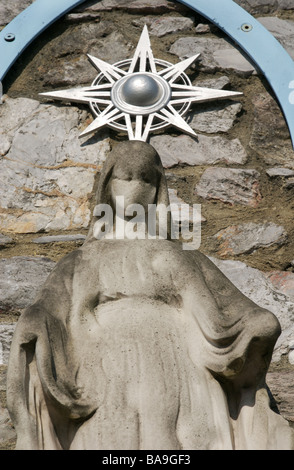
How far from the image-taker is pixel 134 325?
12.5 ft

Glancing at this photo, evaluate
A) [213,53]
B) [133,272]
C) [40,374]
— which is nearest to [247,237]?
[213,53]

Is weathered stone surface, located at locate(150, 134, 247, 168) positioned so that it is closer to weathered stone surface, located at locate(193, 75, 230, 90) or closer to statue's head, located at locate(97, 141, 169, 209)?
weathered stone surface, located at locate(193, 75, 230, 90)

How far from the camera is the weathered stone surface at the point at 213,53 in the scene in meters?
5.89

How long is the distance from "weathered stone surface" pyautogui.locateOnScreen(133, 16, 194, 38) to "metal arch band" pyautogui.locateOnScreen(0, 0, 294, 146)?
0.09 metres

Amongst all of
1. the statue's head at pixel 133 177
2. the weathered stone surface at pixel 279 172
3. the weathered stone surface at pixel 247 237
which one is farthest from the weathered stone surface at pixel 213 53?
the statue's head at pixel 133 177

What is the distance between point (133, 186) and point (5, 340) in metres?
1.04

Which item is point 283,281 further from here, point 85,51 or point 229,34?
point 85,51

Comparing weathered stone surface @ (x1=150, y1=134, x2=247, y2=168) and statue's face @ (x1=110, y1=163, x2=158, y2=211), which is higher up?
weathered stone surface @ (x1=150, y1=134, x2=247, y2=168)

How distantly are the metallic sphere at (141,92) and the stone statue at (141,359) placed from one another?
169 centimetres

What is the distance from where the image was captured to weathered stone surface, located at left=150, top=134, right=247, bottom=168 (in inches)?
219

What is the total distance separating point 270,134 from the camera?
566 centimetres

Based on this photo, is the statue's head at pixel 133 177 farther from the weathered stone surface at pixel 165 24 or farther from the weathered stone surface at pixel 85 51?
the weathered stone surface at pixel 165 24

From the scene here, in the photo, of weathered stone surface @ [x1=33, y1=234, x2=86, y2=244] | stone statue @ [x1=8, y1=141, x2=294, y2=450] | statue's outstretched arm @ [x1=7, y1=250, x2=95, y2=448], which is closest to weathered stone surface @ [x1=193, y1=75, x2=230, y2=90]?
weathered stone surface @ [x1=33, y1=234, x2=86, y2=244]

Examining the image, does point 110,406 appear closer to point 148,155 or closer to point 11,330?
point 148,155
